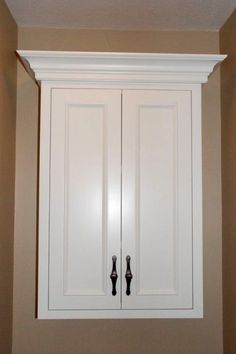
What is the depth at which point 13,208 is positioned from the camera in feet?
5.85

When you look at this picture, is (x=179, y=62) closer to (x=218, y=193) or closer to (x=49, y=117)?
(x=49, y=117)

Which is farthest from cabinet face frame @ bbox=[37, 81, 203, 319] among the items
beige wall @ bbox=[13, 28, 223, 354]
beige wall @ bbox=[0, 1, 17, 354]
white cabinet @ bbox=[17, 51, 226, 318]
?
beige wall @ bbox=[13, 28, 223, 354]

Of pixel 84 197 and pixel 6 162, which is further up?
pixel 6 162

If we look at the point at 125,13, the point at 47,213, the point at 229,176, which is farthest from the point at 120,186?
the point at 125,13

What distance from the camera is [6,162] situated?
1646 millimetres

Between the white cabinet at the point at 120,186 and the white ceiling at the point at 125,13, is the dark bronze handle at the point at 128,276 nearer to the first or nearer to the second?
the white cabinet at the point at 120,186

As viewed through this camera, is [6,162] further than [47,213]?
Yes

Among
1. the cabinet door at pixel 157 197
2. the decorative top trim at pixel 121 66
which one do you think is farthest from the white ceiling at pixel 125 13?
the cabinet door at pixel 157 197

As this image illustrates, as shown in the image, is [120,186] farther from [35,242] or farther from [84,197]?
[35,242]

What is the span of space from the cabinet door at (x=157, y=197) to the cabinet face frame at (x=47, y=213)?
0.02 meters

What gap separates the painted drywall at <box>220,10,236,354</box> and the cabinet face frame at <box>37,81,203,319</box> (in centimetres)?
27

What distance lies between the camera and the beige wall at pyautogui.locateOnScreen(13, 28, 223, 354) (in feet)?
5.85

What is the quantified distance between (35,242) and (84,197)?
523mm

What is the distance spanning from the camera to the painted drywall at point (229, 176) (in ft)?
5.37
